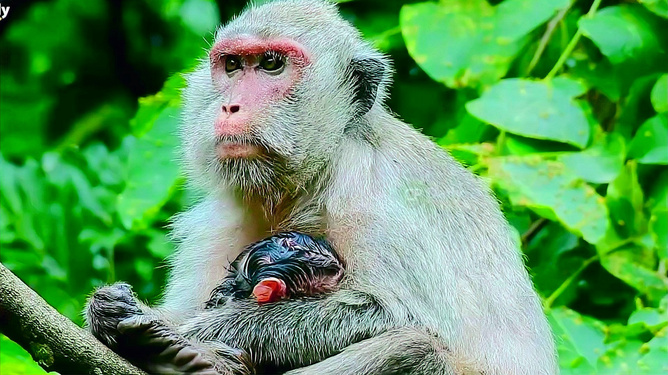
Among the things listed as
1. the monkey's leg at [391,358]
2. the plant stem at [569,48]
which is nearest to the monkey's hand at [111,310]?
the monkey's leg at [391,358]

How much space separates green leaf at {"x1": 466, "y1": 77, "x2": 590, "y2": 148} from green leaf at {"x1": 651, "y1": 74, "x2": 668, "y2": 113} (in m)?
0.55

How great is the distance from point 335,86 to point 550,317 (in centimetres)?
223

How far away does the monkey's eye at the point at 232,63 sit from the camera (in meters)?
4.61

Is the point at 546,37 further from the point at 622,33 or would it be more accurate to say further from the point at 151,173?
the point at 151,173

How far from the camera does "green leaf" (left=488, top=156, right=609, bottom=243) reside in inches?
228

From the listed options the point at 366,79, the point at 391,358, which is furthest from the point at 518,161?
the point at 391,358

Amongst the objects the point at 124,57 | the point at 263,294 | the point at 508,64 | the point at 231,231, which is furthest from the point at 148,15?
the point at 263,294

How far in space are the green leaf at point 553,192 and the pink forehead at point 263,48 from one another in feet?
5.71

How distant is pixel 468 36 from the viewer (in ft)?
21.0

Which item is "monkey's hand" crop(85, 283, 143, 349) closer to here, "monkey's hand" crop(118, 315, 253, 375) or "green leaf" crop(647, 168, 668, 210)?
"monkey's hand" crop(118, 315, 253, 375)

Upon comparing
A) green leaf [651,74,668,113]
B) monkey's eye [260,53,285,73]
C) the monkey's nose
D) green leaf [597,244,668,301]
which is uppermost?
monkey's eye [260,53,285,73]

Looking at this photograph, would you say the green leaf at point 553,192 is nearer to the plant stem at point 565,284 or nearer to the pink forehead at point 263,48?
the plant stem at point 565,284

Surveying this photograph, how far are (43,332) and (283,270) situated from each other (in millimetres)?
1305

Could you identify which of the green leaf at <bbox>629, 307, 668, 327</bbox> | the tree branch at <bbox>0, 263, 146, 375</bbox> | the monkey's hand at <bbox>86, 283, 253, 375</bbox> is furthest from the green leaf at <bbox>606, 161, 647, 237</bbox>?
the tree branch at <bbox>0, 263, 146, 375</bbox>
